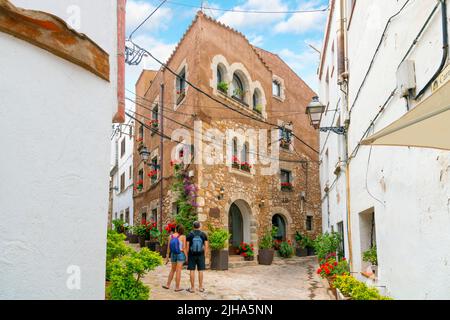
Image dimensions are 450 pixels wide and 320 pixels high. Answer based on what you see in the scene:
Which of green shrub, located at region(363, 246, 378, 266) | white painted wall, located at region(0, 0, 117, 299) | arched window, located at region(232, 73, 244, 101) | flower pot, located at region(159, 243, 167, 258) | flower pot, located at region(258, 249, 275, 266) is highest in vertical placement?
arched window, located at region(232, 73, 244, 101)

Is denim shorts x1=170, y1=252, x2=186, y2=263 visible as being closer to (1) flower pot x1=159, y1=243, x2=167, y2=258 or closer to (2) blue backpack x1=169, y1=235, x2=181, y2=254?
(2) blue backpack x1=169, y1=235, x2=181, y2=254

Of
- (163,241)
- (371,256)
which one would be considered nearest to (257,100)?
(163,241)

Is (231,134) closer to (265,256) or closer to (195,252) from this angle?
(265,256)

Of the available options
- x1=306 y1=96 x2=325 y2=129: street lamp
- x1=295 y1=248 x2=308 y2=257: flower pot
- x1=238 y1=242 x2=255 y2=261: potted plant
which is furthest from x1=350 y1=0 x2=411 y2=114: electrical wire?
x1=295 y1=248 x2=308 y2=257: flower pot

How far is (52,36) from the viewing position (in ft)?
11.1

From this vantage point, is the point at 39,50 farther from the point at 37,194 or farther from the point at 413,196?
the point at 413,196

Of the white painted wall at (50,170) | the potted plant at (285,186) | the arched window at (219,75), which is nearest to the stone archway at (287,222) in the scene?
the potted plant at (285,186)

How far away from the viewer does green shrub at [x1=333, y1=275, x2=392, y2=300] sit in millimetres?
4969

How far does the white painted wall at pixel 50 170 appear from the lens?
119 inches

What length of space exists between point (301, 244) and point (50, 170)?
16.0m

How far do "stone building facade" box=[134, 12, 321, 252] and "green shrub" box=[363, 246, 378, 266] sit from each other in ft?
18.3

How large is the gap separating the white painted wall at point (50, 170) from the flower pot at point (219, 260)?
8.65m

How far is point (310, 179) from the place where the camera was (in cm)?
2028
